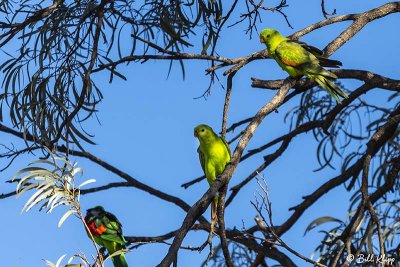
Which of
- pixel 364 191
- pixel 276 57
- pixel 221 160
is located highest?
pixel 276 57

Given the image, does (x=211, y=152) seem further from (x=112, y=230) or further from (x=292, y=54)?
(x=112, y=230)

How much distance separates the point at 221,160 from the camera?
3.29 metres

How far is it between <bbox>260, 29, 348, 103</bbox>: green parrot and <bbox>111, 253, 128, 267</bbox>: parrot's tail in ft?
3.51

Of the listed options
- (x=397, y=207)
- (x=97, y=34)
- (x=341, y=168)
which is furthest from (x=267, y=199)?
(x=341, y=168)

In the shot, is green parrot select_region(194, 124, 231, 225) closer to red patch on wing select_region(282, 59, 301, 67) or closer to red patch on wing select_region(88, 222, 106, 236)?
red patch on wing select_region(282, 59, 301, 67)

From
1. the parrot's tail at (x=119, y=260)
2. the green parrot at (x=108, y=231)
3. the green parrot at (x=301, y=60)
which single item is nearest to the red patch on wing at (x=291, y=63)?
the green parrot at (x=301, y=60)

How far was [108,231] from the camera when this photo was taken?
3.83 m

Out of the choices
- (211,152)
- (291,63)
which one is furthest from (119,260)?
(291,63)

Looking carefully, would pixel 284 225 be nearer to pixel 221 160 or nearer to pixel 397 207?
pixel 397 207

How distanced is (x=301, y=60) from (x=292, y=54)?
0.33 ft

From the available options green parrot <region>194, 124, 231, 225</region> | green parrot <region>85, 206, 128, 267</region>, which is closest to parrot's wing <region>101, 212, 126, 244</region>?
green parrot <region>85, 206, 128, 267</region>

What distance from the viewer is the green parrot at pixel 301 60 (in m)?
3.18

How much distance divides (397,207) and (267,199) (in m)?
1.33

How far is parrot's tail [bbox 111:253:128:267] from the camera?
12.8ft
